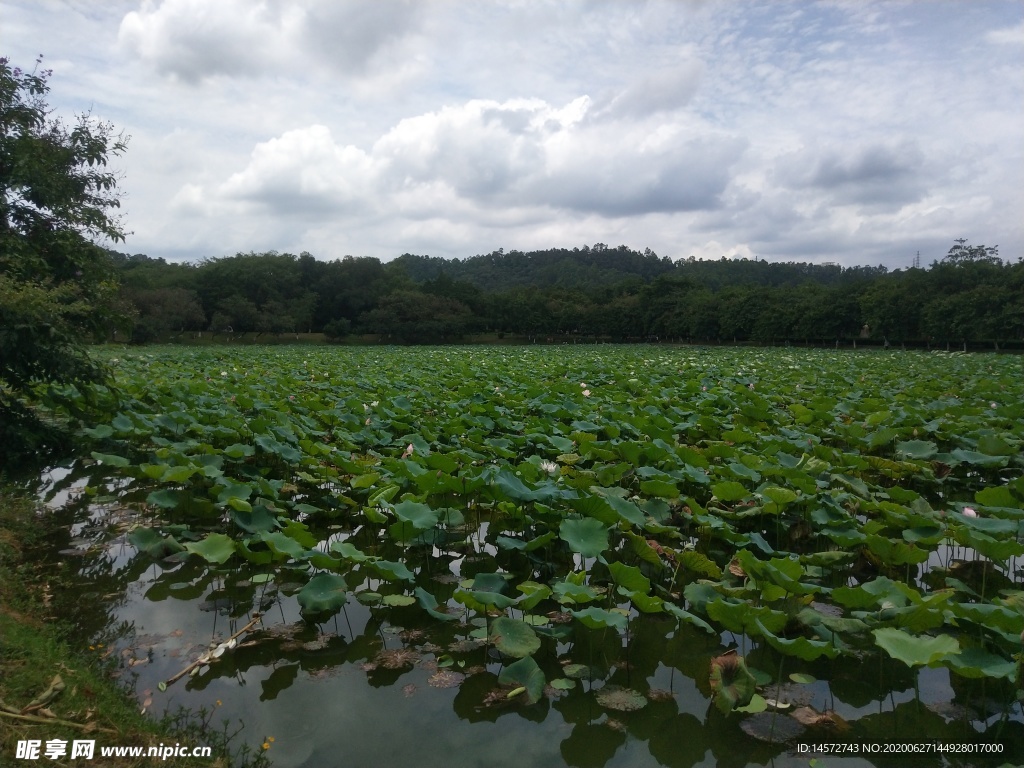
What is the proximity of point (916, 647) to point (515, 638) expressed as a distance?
146 centimetres

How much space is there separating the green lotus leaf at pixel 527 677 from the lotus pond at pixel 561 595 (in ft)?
0.05

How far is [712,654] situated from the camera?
306 cm

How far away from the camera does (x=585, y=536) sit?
3322mm

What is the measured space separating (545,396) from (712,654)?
218 inches

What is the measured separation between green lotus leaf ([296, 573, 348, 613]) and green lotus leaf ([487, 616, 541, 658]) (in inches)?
30.8

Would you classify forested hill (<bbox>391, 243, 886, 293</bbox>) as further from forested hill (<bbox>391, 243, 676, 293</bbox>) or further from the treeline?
the treeline

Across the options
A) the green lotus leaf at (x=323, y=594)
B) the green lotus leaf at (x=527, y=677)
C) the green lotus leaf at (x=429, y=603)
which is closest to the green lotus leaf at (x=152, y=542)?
the green lotus leaf at (x=323, y=594)

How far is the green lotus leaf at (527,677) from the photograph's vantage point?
255 centimetres

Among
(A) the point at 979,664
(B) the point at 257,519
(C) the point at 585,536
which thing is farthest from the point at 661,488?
(B) the point at 257,519

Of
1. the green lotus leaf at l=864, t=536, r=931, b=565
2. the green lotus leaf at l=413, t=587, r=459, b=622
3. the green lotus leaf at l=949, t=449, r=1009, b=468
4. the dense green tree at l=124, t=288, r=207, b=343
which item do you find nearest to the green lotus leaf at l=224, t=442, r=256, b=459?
the green lotus leaf at l=413, t=587, r=459, b=622

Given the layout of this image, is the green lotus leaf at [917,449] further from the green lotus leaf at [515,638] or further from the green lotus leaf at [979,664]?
the green lotus leaf at [515,638]

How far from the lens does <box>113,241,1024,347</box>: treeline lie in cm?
3428

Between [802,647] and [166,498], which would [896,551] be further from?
[166,498]

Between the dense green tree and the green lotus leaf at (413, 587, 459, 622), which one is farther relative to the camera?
the dense green tree
